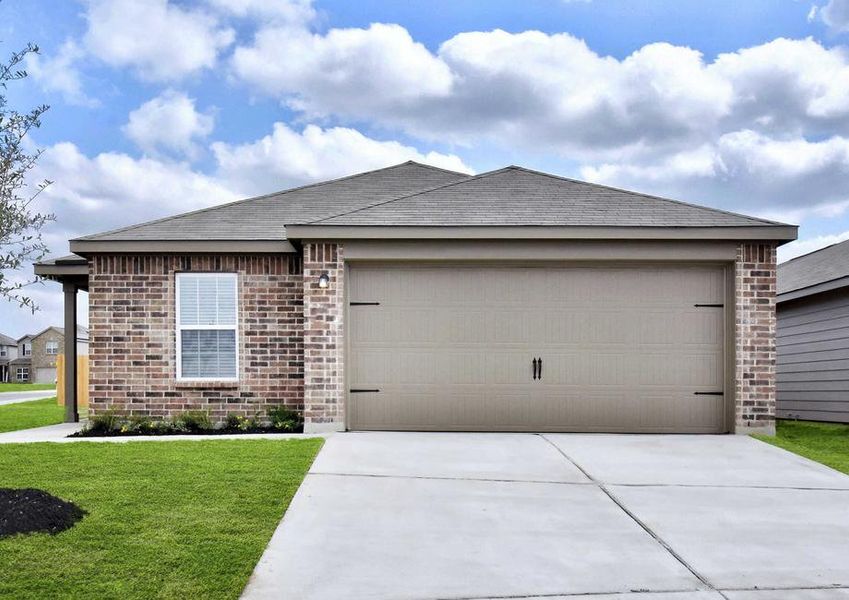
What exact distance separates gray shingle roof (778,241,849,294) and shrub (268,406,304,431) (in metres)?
9.39

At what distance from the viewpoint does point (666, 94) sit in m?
15.4

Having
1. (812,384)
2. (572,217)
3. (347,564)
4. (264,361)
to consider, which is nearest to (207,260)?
(264,361)

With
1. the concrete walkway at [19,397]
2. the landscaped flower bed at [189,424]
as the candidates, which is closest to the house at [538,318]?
the landscaped flower bed at [189,424]

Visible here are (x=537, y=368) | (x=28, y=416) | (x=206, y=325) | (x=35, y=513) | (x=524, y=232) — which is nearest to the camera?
(x=35, y=513)

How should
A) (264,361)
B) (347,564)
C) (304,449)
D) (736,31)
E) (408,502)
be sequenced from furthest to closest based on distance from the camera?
(736,31) → (264,361) → (304,449) → (408,502) → (347,564)

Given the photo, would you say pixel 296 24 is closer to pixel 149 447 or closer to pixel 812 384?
pixel 149 447

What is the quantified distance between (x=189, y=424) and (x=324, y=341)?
257 centimetres

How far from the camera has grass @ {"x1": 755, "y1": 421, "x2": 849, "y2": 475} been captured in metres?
9.12

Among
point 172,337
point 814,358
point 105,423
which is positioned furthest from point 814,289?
point 105,423

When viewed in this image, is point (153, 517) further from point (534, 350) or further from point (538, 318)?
point (538, 318)

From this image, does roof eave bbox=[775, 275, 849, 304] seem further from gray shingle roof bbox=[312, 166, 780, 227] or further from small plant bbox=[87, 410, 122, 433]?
small plant bbox=[87, 410, 122, 433]

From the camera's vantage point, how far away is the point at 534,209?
35.7 ft

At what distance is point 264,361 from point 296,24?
24.7ft

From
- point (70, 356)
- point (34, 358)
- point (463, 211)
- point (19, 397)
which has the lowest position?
point (34, 358)
